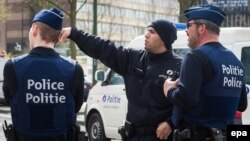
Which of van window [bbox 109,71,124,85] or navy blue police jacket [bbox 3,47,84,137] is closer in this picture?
navy blue police jacket [bbox 3,47,84,137]

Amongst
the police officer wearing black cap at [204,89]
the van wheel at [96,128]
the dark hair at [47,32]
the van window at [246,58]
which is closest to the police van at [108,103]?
the van wheel at [96,128]

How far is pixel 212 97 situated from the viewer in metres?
4.00

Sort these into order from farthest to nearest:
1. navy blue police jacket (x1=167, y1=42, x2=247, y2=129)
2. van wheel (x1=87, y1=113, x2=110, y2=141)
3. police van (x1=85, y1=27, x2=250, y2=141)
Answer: van wheel (x1=87, y1=113, x2=110, y2=141), police van (x1=85, y1=27, x2=250, y2=141), navy blue police jacket (x1=167, y1=42, x2=247, y2=129)

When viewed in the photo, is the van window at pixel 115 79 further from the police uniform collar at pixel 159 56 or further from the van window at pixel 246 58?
the police uniform collar at pixel 159 56

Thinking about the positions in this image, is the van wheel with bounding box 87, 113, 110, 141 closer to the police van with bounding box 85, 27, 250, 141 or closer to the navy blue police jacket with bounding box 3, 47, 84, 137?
the police van with bounding box 85, 27, 250, 141

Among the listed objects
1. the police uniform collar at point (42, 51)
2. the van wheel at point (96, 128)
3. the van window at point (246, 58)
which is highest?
the police uniform collar at point (42, 51)

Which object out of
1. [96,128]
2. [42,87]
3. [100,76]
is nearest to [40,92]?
[42,87]

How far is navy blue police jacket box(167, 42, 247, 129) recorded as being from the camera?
13.0 ft

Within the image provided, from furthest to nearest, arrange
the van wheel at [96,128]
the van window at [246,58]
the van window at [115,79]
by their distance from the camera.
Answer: the van wheel at [96,128]
the van window at [115,79]
the van window at [246,58]

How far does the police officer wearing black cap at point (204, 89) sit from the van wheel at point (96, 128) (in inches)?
267

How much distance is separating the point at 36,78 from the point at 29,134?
0.40 metres

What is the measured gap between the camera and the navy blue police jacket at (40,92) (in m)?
4.12

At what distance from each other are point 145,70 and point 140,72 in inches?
1.8

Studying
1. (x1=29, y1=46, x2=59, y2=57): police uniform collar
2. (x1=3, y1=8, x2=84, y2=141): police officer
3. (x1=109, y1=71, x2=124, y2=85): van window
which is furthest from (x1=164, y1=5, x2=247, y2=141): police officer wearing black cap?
(x1=109, y1=71, x2=124, y2=85): van window
